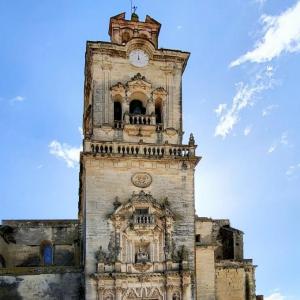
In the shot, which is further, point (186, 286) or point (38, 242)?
point (38, 242)

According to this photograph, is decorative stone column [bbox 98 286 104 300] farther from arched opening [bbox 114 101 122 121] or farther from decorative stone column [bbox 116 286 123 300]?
arched opening [bbox 114 101 122 121]

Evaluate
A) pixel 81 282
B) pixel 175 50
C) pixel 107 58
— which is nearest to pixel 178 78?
pixel 175 50

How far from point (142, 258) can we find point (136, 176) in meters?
4.68

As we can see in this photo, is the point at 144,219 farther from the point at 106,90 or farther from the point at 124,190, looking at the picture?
the point at 106,90

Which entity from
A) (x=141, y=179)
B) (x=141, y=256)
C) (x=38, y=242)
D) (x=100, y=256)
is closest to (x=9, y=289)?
(x=100, y=256)

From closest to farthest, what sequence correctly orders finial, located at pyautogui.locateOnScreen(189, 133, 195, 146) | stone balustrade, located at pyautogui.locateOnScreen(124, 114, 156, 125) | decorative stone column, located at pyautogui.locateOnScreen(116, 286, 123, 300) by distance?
decorative stone column, located at pyautogui.locateOnScreen(116, 286, 123, 300) → finial, located at pyautogui.locateOnScreen(189, 133, 195, 146) → stone balustrade, located at pyautogui.locateOnScreen(124, 114, 156, 125)

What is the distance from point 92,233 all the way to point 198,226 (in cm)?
765

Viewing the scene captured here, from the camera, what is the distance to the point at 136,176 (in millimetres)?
32875

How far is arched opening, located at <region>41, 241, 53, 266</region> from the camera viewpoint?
126 feet

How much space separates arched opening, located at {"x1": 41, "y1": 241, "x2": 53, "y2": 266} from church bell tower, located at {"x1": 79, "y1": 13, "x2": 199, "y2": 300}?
663 cm

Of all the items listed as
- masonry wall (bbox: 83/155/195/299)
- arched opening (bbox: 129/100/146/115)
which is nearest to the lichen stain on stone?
masonry wall (bbox: 83/155/195/299)

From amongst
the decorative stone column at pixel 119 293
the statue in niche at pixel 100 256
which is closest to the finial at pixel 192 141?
the statue in niche at pixel 100 256

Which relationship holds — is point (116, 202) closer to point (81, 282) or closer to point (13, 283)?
point (81, 282)

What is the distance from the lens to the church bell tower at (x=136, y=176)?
102 feet
